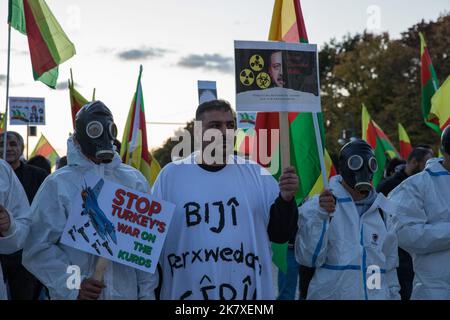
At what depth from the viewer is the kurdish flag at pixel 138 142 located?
1155 centimetres

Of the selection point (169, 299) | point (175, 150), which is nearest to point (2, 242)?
point (169, 299)

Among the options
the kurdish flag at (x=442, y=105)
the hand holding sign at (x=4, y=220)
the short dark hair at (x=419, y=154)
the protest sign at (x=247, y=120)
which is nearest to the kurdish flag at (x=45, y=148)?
the protest sign at (x=247, y=120)

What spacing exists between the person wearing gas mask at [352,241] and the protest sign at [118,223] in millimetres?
958

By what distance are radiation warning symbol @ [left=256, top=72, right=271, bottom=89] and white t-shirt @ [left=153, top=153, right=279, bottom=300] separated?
0.52 meters

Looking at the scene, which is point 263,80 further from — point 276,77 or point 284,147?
point 284,147

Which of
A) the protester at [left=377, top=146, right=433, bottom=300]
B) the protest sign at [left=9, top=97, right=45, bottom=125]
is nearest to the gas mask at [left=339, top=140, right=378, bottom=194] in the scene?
the protester at [left=377, top=146, right=433, bottom=300]

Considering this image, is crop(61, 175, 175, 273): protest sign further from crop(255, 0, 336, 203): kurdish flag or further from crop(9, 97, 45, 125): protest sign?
crop(9, 97, 45, 125): protest sign

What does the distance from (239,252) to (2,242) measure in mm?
1311

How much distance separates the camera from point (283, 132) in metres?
5.05

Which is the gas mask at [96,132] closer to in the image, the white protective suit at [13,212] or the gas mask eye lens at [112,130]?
the gas mask eye lens at [112,130]

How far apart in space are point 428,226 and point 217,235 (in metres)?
1.49

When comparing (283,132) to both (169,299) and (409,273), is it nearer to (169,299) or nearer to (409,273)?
(169,299)

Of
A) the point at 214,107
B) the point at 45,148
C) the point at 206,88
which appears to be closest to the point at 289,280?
the point at 206,88

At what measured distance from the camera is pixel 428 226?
216 inches
